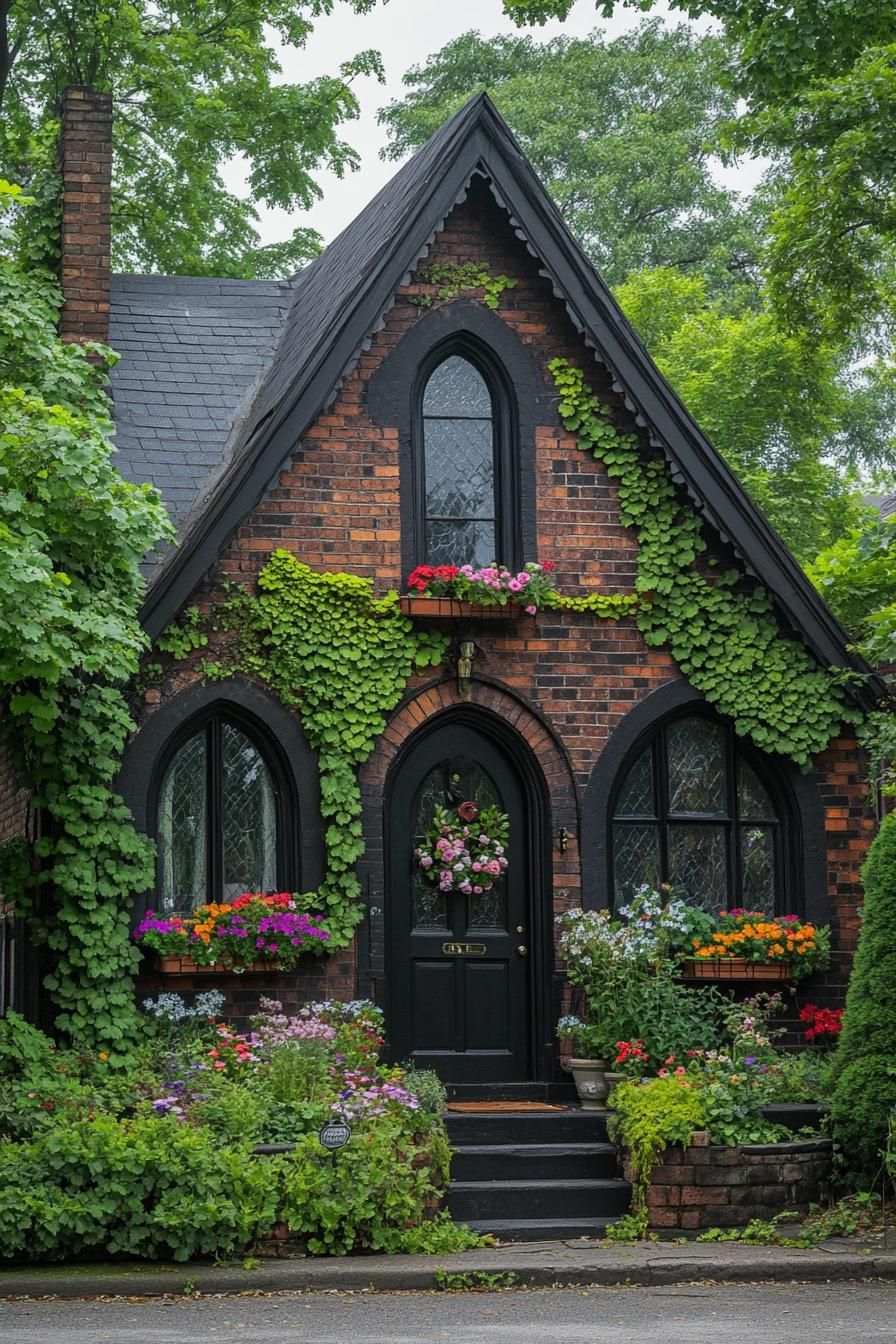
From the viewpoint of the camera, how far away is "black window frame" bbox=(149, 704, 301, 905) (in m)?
12.1

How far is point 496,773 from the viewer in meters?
12.7

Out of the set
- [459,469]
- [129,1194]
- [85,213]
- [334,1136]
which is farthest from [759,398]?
[129,1194]

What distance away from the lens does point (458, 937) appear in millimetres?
12523

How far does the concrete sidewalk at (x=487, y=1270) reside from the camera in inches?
353

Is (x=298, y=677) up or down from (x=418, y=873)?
up

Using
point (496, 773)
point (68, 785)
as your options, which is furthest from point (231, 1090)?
point (496, 773)

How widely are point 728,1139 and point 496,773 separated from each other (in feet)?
10.6

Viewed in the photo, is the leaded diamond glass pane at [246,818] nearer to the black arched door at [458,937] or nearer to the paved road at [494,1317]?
the black arched door at [458,937]

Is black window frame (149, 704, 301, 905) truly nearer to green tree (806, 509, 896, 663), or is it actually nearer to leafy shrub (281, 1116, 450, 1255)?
leafy shrub (281, 1116, 450, 1255)

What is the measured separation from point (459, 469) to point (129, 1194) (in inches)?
226

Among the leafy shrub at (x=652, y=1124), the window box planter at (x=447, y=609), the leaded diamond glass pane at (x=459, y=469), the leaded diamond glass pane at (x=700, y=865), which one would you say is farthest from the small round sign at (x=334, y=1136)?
the leaded diamond glass pane at (x=459, y=469)

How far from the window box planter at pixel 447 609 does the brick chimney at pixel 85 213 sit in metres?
3.02

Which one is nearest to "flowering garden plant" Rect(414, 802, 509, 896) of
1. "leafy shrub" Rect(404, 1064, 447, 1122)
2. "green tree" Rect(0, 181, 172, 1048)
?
"leafy shrub" Rect(404, 1064, 447, 1122)

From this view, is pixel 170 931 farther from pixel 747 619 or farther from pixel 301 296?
pixel 301 296
